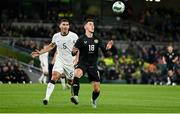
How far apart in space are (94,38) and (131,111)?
2.69 m

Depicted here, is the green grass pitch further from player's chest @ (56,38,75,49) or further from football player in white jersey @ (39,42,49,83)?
football player in white jersey @ (39,42,49,83)

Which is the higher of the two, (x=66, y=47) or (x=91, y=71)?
(x=66, y=47)

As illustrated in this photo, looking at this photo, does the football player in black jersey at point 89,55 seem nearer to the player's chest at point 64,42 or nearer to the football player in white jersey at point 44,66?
the player's chest at point 64,42

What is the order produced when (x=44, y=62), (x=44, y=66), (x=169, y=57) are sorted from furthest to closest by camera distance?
(x=169, y=57) → (x=44, y=62) → (x=44, y=66)

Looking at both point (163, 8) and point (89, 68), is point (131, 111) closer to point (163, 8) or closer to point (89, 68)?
point (89, 68)

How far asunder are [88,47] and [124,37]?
3027 centimetres

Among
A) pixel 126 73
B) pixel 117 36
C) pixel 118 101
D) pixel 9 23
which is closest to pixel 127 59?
pixel 126 73

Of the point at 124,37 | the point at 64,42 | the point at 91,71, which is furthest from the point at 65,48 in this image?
the point at 124,37

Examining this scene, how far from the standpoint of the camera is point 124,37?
50.9m

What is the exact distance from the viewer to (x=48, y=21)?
51.5 meters

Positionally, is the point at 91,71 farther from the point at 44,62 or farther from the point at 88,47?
the point at 44,62

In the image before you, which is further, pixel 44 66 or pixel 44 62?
pixel 44 62

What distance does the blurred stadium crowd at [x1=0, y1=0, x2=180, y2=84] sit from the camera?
43656mm

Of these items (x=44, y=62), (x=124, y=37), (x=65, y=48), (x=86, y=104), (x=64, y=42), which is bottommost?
(x=44, y=62)
